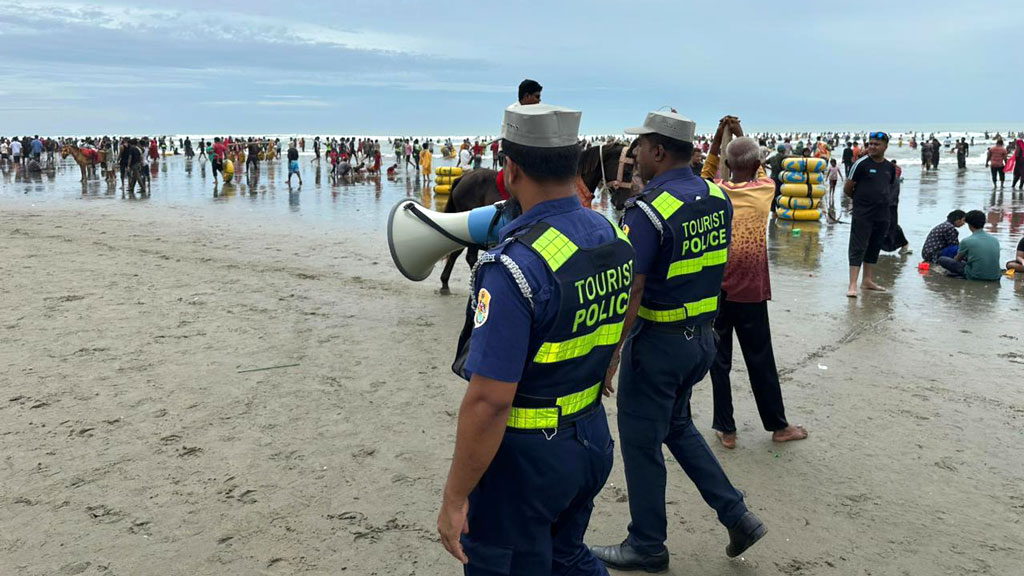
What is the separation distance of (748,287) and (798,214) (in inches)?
516

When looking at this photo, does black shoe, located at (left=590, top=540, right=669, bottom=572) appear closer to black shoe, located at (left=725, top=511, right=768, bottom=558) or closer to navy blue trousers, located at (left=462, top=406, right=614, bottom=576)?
black shoe, located at (left=725, top=511, right=768, bottom=558)

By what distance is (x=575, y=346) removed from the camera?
221cm

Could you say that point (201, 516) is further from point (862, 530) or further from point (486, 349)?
point (862, 530)

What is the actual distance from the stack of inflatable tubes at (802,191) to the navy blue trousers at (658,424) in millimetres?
14364

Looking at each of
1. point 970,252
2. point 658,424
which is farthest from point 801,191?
point 658,424

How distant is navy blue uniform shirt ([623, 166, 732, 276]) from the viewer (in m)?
3.25

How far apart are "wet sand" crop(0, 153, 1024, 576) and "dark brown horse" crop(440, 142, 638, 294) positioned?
3.51 feet

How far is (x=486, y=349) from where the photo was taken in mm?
2025

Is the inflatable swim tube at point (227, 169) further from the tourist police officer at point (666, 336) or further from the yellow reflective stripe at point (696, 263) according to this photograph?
the yellow reflective stripe at point (696, 263)

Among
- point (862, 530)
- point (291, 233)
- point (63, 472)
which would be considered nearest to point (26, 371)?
point (63, 472)

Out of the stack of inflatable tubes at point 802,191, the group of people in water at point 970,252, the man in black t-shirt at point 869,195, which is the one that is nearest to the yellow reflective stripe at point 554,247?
the man in black t-shirt at point 869,195

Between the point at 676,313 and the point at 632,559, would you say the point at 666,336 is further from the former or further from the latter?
the point at 632,559

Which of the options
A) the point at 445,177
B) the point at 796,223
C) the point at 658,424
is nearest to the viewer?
Answer: the point at 658,424

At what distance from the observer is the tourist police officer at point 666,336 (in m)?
3.26
